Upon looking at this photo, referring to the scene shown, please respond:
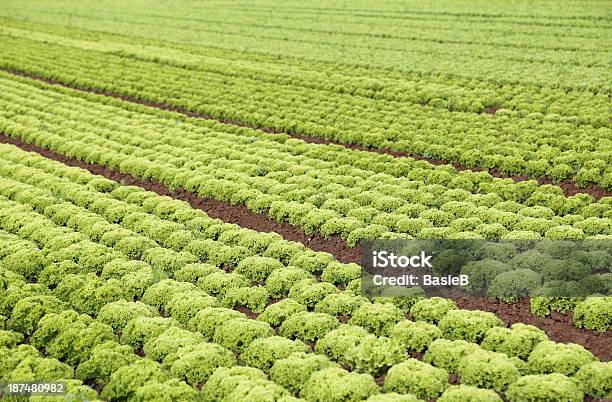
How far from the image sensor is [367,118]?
1282 inches

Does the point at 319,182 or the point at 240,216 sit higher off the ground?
the point at 319,182

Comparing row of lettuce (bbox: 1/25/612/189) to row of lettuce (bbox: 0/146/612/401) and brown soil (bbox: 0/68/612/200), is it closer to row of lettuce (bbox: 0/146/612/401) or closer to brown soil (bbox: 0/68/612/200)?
brown soil (bbox: 0/68/612/200)

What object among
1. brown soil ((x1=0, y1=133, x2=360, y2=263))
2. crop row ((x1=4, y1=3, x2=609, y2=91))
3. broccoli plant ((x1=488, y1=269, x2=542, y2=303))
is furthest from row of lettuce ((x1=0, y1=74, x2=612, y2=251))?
crop row ((x1=4, y1=3, x2=609, y2=91))

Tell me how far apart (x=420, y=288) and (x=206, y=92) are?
27280 mm

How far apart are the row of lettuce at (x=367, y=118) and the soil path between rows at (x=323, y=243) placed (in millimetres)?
9371

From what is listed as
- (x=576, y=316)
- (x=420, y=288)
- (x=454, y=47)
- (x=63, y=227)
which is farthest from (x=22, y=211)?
(x=454, y=47)

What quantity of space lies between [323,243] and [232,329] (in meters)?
6.16

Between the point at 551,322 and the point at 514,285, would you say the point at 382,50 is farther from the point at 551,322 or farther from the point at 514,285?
the point at 551,322

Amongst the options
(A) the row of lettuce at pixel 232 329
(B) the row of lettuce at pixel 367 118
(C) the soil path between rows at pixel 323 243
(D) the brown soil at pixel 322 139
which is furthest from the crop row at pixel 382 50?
(A) the row of lettuce at pixel 232 329

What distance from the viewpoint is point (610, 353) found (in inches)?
523

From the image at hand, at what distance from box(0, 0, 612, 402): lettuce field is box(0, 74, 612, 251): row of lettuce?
11 centimetres

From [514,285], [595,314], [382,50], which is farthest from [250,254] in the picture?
[382,50]

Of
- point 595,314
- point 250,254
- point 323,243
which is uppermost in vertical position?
point 323,243

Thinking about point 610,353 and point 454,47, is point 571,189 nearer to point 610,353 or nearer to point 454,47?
point 610,353
